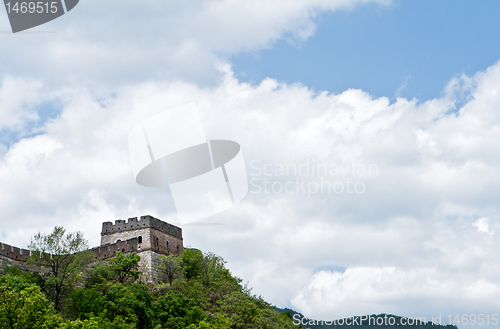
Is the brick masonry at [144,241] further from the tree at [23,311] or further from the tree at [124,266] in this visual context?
the tree at [23,311]

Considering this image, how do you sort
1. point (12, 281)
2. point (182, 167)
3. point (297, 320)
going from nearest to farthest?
point (12, 281) < point (182, 167) < point (297, 320)

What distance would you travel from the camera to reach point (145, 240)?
41.5 meters

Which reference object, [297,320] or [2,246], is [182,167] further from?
[297,320]

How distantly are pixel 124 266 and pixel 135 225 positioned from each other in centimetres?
646

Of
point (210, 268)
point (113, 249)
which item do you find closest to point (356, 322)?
point (210, 268)

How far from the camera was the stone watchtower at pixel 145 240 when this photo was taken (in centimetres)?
4006

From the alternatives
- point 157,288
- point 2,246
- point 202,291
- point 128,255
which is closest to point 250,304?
point 202,291

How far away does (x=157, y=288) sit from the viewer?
3753 centimetres

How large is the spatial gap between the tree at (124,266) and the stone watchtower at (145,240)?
2.40 metres

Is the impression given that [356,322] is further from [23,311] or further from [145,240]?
[23,311]

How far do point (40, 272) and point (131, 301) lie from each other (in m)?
7.31

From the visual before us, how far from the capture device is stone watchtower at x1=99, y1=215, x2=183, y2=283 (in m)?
40.1

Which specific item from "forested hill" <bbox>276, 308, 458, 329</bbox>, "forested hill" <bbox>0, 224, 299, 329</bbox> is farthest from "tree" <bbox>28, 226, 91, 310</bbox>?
"forested hill" <bbox>276, 308, 458, 329</bbox>

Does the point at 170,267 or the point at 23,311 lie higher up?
the point at 170,267
